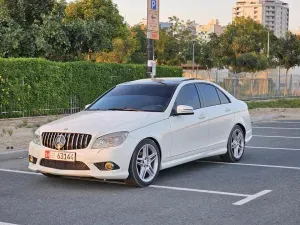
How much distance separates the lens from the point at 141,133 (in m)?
7.42

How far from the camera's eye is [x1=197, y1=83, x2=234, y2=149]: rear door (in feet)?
30.0

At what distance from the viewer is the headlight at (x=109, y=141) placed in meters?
7.15

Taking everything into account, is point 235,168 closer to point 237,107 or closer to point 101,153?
point 237,107

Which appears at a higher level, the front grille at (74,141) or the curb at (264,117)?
the front grille at (74,141)

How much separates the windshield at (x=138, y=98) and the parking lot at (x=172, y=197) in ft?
3.74

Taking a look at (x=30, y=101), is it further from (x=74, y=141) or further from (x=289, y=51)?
(x=289, y=51)

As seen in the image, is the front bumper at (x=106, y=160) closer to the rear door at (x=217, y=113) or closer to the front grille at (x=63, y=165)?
the front grille at (x=63, y=165)

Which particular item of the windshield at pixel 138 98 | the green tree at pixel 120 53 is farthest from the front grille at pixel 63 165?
the green tree at pixel 120 53

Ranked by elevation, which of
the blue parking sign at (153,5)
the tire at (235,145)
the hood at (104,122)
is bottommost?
the tire at (235,145)

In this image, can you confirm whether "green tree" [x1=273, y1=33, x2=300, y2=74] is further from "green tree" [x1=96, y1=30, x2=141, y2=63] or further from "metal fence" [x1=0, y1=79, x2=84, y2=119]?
"metal fence" [x1=0, y1=79, x2=84, y2=119]

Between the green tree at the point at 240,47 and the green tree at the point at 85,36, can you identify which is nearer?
the green tree at the point at 85,36

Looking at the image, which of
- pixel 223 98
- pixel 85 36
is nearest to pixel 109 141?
pixel 223 98

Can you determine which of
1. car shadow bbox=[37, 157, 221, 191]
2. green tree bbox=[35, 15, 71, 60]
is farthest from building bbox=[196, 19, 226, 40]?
car shadow bbox=[37, 157, 221, 191]

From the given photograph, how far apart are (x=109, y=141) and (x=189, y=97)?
2165 millimetres
